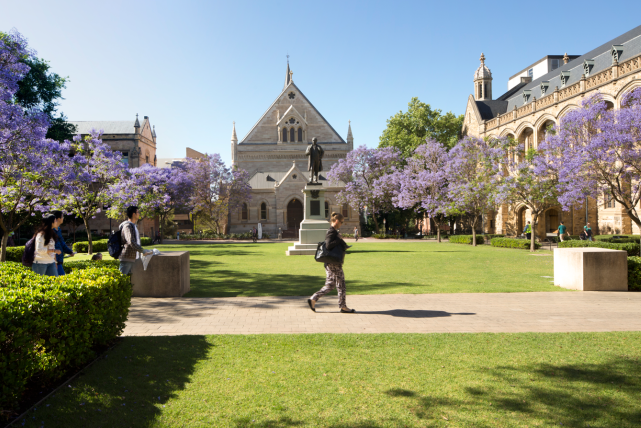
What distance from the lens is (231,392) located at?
158 inches

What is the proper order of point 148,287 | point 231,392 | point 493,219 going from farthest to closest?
point 493,219 → point 148,287 → point 231,392

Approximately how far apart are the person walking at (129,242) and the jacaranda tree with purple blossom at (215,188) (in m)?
37.9

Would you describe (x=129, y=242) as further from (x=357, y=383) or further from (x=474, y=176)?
(x=474, y=176)

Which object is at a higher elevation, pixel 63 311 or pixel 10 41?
pixel 10 41

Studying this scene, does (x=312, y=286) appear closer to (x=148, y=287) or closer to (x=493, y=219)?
(x=148, y=287)

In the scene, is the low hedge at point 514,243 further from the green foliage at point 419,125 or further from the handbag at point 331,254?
the green foliage at point 419,125

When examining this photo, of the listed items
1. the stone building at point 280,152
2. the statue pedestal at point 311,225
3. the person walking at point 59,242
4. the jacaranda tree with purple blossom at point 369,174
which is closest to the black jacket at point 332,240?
the person walking at point 59,242

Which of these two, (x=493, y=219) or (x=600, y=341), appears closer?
(x=600, y=341)

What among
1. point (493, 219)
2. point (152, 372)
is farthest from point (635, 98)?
point (493, 219)

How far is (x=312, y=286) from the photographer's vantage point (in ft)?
34.7

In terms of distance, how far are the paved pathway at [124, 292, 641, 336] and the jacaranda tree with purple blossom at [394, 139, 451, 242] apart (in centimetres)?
2420

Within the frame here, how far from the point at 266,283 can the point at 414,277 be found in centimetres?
447

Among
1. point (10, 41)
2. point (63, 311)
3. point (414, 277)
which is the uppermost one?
point (10, 41)

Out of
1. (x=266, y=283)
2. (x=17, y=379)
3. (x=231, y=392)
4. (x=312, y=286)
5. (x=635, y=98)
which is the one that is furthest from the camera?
(x=635, y=98)
